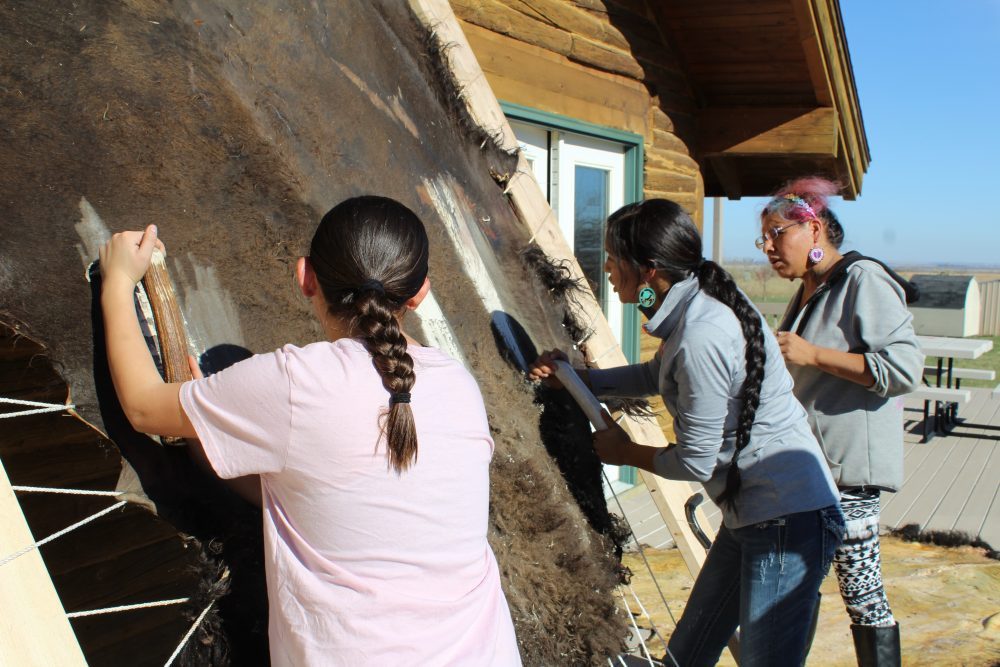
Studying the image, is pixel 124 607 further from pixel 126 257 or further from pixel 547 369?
pixel 547 369

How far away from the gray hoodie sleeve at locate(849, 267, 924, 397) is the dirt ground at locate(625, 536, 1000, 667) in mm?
1789

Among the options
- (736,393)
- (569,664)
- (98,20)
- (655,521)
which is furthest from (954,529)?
(98,20)

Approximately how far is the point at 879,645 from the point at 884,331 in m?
0.93

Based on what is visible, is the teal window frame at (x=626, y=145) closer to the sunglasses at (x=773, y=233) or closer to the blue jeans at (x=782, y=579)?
the sunglasses at (x=773, y=233)

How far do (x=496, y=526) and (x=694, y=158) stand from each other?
5.57 metres

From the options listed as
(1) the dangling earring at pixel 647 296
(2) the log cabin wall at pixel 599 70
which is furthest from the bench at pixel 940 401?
(1) the dangling earring at pixel 647 296

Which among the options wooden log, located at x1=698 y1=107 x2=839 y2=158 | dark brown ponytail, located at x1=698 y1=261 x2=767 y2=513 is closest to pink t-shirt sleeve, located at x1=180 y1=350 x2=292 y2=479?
dark brown ponytail, located at x1=698 y1=261 x2=767 y2=513

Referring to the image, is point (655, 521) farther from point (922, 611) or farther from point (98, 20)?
point (98, 20)

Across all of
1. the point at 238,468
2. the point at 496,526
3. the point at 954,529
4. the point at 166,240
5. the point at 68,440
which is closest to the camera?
the point at 238,468

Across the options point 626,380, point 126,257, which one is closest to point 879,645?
point 626,380

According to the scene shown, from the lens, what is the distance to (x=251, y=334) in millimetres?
1397

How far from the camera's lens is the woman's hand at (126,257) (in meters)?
1.20

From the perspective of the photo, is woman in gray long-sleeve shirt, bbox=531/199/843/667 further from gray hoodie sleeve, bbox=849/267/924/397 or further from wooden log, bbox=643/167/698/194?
wooden log, bbox=643/167/698/194

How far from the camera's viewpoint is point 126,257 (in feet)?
3.96
